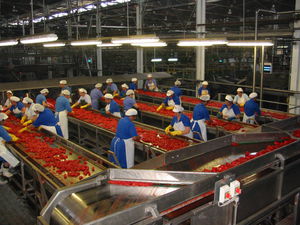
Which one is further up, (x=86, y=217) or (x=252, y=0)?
(x=252, y=0)

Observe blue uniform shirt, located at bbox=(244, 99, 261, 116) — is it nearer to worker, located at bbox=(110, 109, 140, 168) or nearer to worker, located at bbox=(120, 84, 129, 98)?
worker, located at bbox=(110, 109, 140, 168)

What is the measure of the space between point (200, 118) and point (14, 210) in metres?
4.56

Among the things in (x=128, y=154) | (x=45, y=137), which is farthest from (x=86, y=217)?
(x=45, y=137)

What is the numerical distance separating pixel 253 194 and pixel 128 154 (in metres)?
3.17

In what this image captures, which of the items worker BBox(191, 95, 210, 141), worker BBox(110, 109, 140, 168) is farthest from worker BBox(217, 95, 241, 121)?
worker BBox(110, 109, 140, 168)

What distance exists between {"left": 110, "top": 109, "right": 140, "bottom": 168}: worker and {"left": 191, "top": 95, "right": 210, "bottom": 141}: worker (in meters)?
1.92

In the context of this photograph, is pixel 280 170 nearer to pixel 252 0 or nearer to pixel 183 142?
pixel 183 142

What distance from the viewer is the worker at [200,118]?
7300 mm

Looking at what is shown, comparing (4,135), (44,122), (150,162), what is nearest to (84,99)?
(44,122)

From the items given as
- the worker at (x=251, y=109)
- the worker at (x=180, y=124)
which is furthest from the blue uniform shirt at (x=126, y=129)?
the worker at (x=251, y=109)

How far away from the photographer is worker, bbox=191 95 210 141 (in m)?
7.30

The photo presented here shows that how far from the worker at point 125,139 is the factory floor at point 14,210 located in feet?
6.41

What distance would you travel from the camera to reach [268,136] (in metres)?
4.96

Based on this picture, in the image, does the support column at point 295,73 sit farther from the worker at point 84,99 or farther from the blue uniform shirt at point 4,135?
the blue uniform shirt at point 4,135
